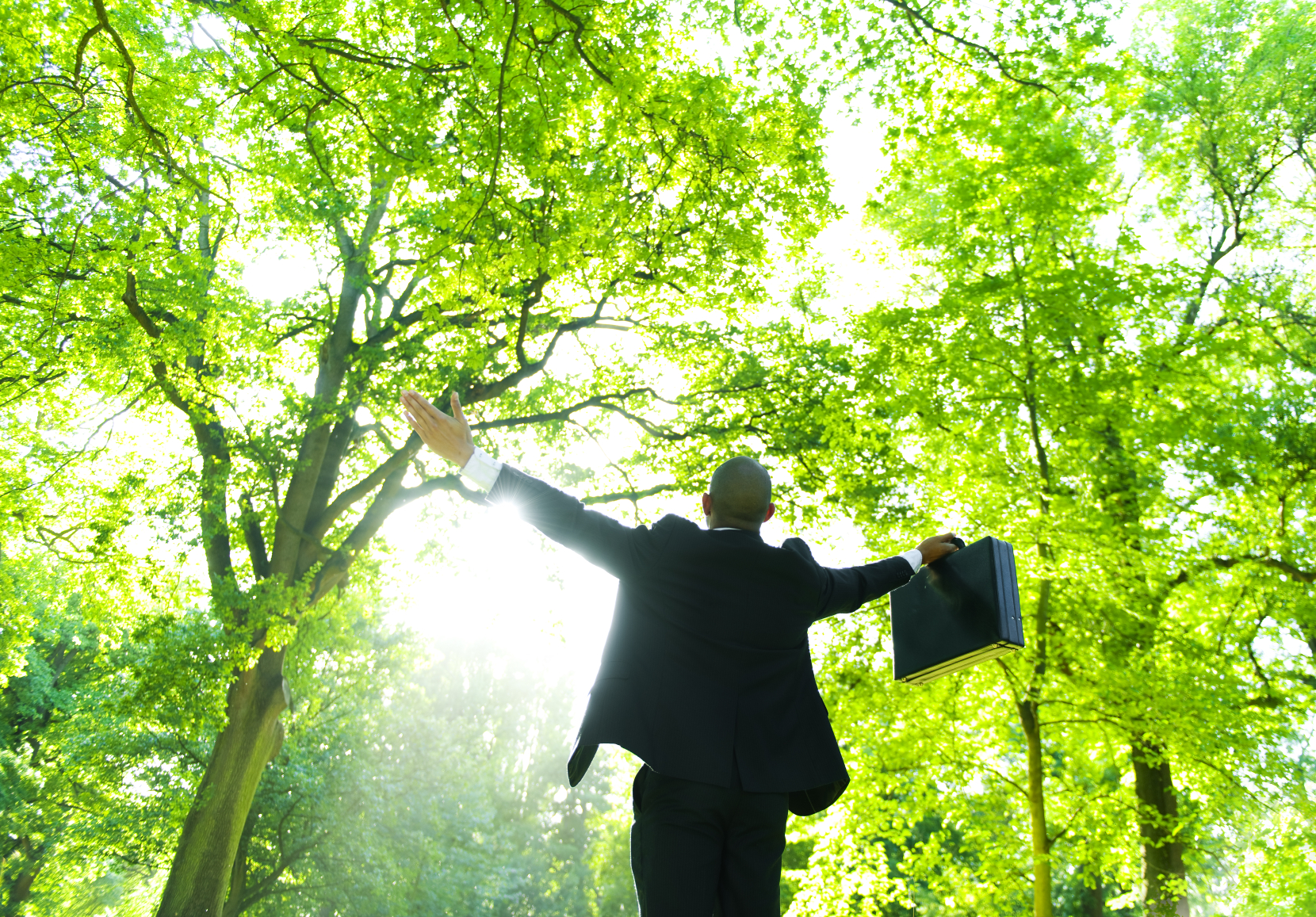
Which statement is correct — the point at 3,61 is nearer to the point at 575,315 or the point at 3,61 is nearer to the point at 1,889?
the point at 575,315

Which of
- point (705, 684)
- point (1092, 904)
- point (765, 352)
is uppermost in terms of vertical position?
point (765, 352)

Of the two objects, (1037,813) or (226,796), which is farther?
(226,796)

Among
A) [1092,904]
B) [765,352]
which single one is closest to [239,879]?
[765,352]

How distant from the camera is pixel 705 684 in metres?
2.19

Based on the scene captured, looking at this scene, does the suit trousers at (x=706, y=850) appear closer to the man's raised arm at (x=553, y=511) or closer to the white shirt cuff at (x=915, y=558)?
the man's raised arm at (x=553, y=511)

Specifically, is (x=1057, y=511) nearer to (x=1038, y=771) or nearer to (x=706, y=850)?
(x=1038, y=771)

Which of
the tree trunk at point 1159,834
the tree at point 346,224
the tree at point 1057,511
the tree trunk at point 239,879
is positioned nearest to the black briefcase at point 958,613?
the tree at point 346,224

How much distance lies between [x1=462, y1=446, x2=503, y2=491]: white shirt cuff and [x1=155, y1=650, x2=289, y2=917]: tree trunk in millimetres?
8654

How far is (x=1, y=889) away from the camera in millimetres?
19344

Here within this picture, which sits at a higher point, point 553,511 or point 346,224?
point 346,224

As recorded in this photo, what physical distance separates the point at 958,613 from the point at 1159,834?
9098mm

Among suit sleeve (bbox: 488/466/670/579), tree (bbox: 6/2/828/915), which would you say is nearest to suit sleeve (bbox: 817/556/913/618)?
suit sleeve (bbox: 488/466/670/579)

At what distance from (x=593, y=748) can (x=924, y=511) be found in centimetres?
672

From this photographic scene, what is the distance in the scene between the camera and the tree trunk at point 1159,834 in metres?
7.88
